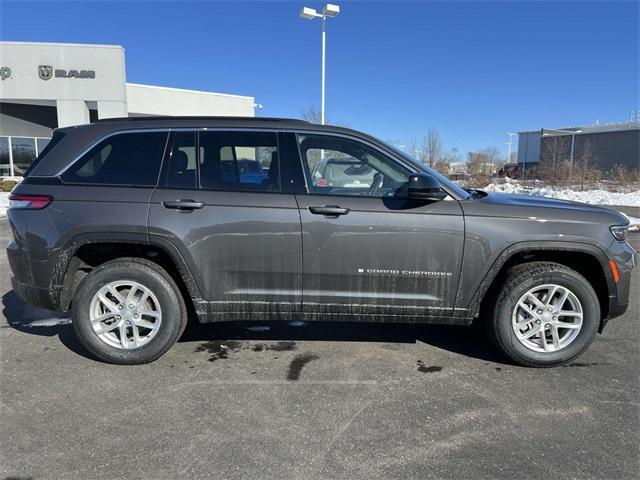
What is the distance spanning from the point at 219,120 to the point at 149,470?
260cm

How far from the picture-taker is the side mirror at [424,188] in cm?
332

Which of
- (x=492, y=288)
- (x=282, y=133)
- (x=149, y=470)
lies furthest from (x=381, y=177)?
(x=149, y=470)

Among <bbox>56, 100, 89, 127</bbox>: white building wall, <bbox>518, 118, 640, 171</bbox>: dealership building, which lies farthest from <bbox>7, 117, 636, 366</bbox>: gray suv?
<bbox>518, 118, 640, 171</bbox>: dealership building

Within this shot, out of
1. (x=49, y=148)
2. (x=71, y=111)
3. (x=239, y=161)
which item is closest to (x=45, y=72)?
(x=71, y=111)

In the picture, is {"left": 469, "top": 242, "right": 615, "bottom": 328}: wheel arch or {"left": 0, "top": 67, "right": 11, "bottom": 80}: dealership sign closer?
{"left": 469, "top": 242, "right": 615, "bottom": 328}: wheel arch

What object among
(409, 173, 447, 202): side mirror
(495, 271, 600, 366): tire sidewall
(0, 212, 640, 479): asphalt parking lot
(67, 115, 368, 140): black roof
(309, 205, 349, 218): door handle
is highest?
(67, 115, 368, 140): black roof

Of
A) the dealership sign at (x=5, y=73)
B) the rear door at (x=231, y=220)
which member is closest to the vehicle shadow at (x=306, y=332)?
the rear door at (x=231, y=220)

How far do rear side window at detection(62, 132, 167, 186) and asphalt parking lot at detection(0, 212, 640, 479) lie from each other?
149cm

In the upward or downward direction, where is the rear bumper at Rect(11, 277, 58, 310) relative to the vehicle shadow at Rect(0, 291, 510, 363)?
upward

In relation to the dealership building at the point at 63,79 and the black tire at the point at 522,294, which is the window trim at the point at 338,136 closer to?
the black tire at the point at 522,294

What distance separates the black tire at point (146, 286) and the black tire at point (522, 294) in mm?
2558

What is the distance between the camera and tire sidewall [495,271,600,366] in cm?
351

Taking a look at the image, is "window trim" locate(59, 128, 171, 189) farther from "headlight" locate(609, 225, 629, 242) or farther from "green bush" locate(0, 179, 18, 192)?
"green bush" locate(0, 179, 18, 192)

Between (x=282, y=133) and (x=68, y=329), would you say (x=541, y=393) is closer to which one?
(x=282, y=133)
